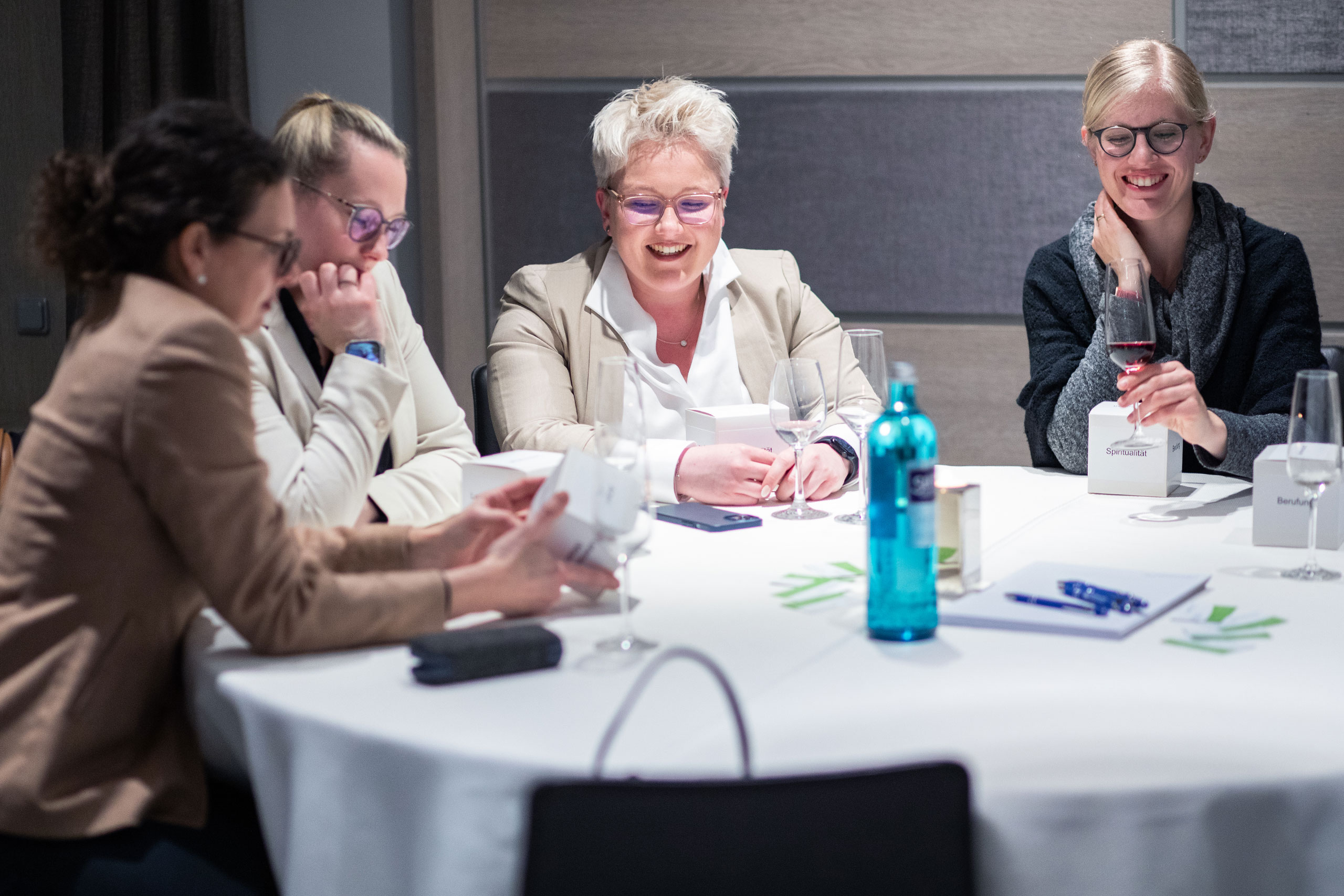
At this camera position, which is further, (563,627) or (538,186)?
(538,186)

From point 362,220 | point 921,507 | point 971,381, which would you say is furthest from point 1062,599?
point 971,381

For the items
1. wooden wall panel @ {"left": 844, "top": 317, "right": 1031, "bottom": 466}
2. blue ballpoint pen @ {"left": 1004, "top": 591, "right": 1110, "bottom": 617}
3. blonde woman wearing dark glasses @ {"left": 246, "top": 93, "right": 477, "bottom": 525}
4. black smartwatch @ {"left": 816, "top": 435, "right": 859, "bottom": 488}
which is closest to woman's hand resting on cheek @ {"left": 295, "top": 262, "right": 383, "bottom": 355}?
blonde woman wearing dark glasses @ {"left": 246, "top": 93, "right": 477, "bottom": 525}

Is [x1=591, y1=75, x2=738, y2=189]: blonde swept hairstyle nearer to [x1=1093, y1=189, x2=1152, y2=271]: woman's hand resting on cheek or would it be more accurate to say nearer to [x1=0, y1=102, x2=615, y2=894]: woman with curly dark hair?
[x1=1093, y1=189, x2=1152, y2=271]: woman's hand resting on cheek

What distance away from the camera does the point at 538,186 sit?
404cm

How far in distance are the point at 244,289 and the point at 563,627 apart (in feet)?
1.74

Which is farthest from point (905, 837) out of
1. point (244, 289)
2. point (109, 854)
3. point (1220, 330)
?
point (1220, 330)

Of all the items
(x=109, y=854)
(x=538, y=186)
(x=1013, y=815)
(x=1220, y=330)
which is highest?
(x=538, y=186)

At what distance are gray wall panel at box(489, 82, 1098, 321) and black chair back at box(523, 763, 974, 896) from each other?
313cm

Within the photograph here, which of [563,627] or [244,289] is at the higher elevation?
[244,289]

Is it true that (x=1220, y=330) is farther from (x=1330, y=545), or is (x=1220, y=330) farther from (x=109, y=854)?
(x=109, y=854)

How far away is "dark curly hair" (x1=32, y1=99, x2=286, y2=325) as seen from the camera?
131 centimetres

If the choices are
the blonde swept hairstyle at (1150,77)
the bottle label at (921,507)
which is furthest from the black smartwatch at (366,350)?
the blonde swept hairstyle at (1150,77)

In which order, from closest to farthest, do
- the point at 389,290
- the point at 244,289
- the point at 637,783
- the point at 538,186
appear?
the point at 637,783 < the point at 244,289 < the point at 389,290 < the point at 538,186

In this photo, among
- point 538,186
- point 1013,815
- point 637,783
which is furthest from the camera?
point 538,186
